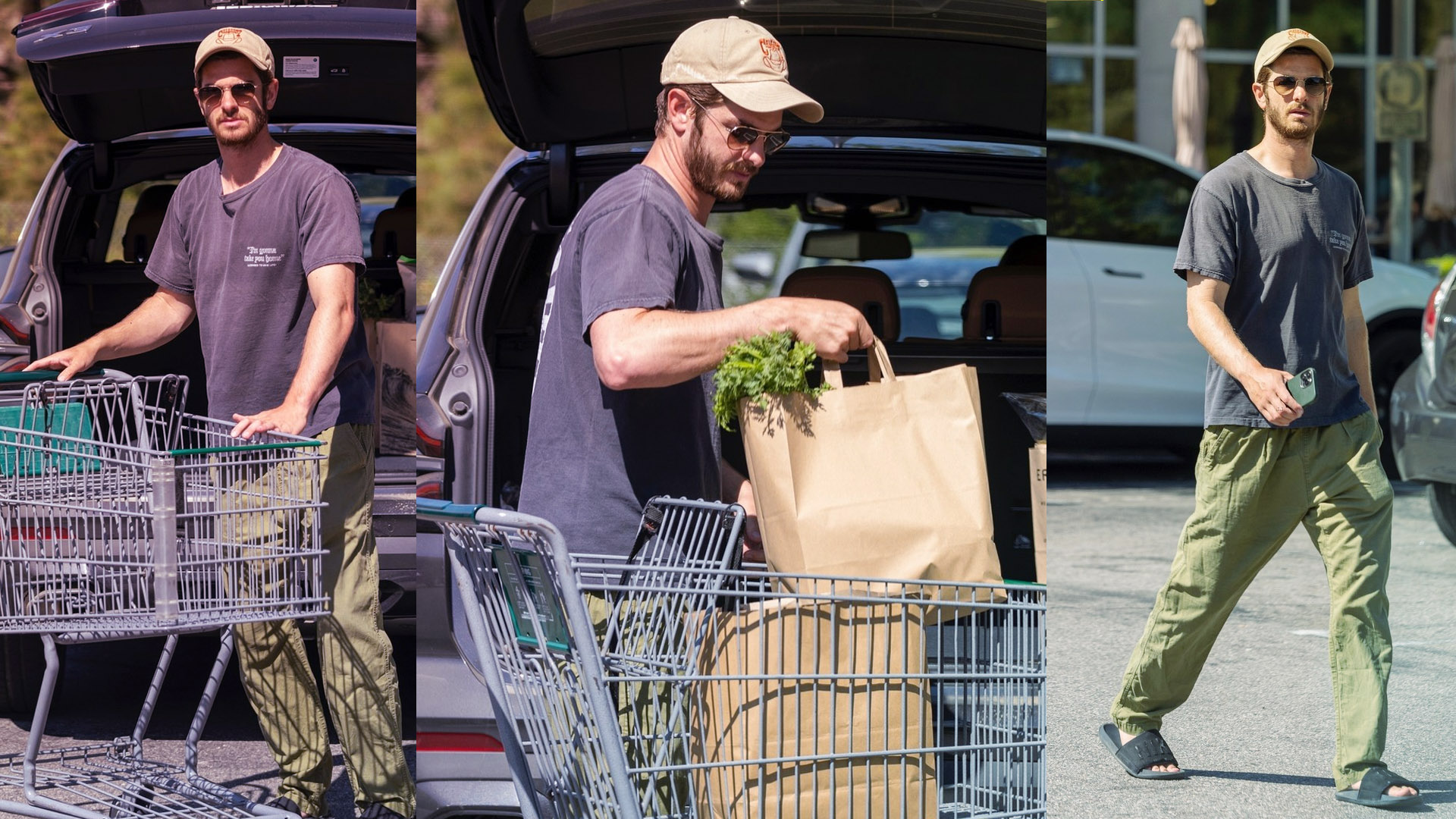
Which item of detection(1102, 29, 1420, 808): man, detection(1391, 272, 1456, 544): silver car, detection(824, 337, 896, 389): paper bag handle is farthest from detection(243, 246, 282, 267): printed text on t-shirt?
detection(1391, 272, 1456, 544): silver car

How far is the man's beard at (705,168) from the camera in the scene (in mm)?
2756

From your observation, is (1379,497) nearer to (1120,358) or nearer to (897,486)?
(897,486)

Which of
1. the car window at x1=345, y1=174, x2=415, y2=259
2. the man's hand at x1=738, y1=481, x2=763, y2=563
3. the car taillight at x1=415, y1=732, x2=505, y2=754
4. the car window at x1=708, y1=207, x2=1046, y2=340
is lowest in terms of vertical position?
the car taillight at x1=415, y1=732, x2=505, y2=754

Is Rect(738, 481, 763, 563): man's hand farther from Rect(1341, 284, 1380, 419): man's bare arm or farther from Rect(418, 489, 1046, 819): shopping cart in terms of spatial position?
Rect(1341, 284, 1380, 419): man's bare arm

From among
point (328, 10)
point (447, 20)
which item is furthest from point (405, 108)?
point (447, 20)

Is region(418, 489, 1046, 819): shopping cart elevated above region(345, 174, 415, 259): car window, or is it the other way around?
region(345, 174, 415, 259): car window

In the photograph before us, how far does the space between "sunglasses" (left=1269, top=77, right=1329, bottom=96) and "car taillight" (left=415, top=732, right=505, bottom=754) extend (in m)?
2.34

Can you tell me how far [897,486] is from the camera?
245 centimetres

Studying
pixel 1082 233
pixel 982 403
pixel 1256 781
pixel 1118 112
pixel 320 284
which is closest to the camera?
pixel 982 403

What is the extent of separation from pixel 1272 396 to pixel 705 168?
154 centimetres

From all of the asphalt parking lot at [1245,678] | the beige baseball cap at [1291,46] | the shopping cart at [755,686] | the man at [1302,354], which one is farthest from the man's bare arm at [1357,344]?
the shopping cart at [755,686]

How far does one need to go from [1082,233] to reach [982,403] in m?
5.26

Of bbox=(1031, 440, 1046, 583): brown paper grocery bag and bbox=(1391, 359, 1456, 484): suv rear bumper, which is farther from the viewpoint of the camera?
bbox=(1391, 359, 1456, 484): suv rear bumper

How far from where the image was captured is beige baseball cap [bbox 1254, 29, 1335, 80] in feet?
11.5
